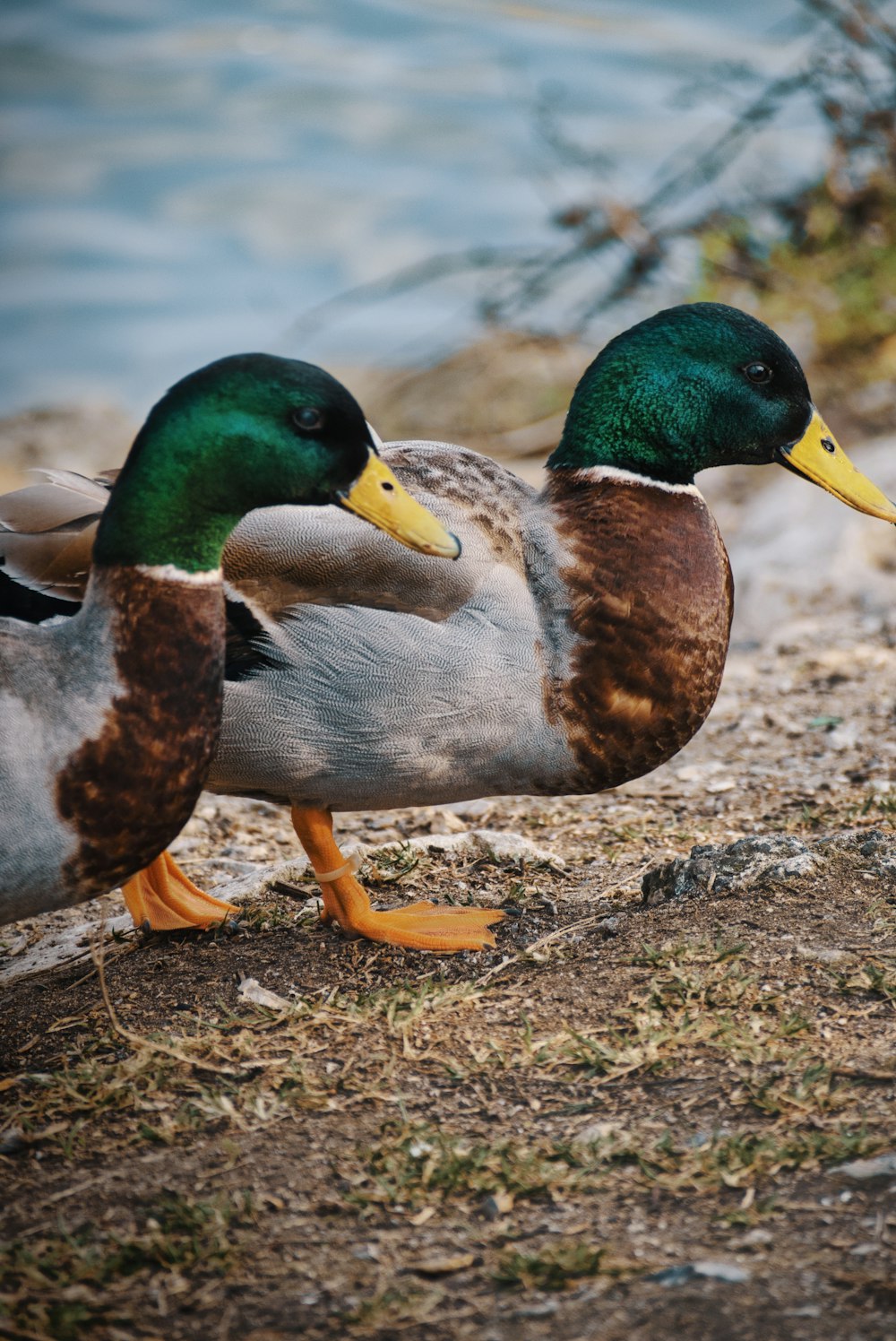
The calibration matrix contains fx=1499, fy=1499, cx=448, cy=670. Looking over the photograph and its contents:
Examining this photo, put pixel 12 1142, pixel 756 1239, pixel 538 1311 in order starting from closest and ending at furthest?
pixel 538 1311, pixel 756 1239, pixel 12 1142

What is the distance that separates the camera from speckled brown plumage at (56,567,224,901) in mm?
2537

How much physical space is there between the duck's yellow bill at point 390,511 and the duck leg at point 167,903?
3.67 ft

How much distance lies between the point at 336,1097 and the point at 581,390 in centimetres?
182

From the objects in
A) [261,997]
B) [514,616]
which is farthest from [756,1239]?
[514,616]

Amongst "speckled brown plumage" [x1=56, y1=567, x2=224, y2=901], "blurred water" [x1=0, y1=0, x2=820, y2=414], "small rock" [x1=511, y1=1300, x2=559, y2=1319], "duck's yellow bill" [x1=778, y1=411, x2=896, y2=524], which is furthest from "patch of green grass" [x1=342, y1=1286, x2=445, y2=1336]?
"blurred water" [x1=0, y1=0, x2=820, y2=414]

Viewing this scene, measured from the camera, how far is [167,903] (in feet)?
11.4

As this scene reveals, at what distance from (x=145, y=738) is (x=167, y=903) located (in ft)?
3.38

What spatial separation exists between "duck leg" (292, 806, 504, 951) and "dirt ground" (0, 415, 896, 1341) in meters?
0.06

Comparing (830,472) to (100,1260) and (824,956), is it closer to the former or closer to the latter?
(824,956)

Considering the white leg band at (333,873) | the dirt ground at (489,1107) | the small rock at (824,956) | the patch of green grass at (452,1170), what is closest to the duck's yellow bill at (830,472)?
the dirt ground at (489,1107)

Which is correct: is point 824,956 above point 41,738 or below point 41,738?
below

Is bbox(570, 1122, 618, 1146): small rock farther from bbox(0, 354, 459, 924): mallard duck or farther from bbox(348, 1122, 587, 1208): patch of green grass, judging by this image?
bbox(0, 354, 459, 924): mallard duck

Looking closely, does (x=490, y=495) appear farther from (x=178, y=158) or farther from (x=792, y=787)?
(x=178, y=158)

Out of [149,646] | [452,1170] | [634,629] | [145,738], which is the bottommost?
[452,1170]
